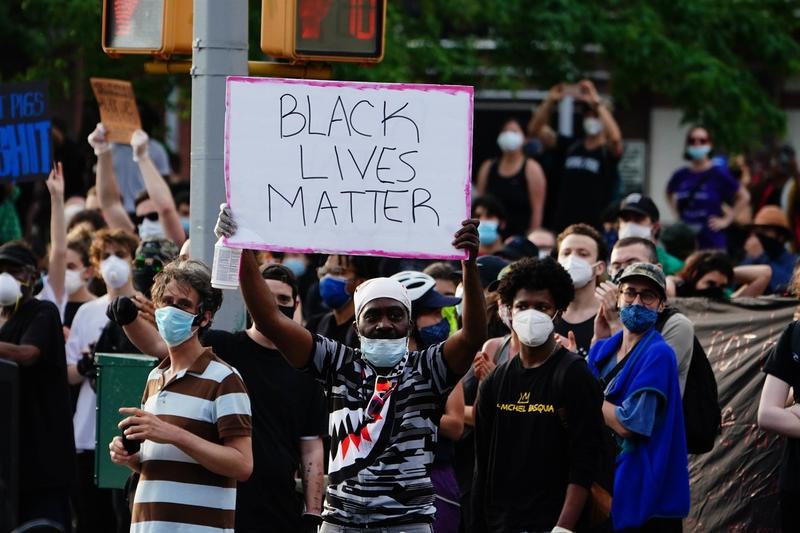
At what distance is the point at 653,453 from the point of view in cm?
808

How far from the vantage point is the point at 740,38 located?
1942 centimetres

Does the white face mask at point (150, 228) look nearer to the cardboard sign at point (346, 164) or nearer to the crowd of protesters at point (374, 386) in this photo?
the crowd of protesters at point (374, 386)

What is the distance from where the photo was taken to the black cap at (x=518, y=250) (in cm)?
1145

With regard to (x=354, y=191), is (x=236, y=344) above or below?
below

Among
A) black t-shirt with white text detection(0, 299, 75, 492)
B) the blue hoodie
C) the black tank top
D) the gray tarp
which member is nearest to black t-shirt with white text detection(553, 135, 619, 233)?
the black tank top

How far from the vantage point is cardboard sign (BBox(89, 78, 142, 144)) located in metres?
11.3

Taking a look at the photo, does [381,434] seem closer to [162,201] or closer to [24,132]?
[162,201]

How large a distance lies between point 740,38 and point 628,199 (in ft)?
27.6

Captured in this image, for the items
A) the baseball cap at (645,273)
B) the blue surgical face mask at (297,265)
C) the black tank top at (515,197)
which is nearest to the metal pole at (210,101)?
the baseball cap at (645,273)

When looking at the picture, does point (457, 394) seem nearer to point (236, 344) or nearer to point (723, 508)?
point (236, 344)

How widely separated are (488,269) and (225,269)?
3.68 metres

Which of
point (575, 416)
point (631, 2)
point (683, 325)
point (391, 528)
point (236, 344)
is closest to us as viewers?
point (391, 528)

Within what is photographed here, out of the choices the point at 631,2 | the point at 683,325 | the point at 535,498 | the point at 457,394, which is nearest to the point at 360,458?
the point at 535,498

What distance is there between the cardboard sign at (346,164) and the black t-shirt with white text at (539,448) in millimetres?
974
